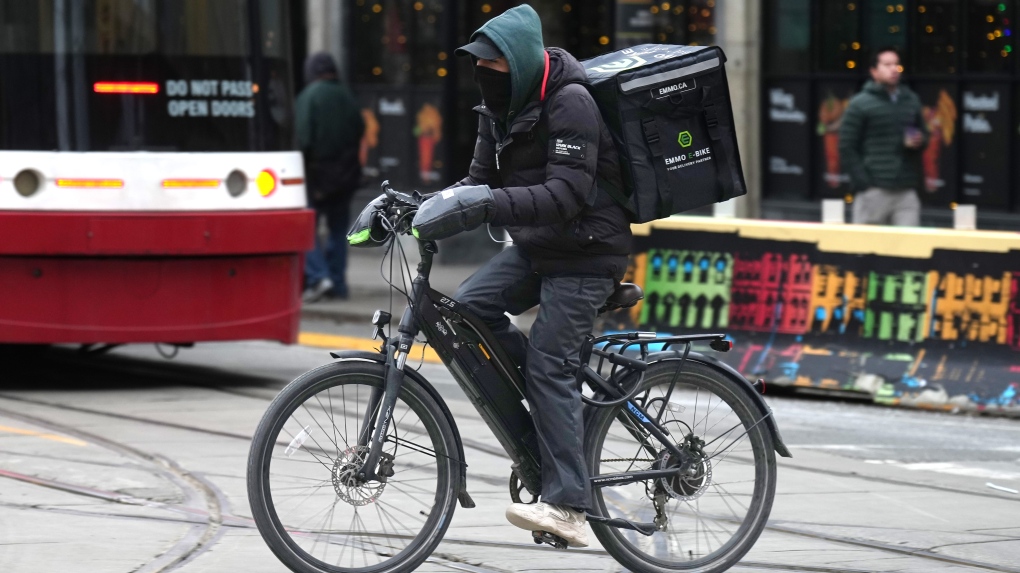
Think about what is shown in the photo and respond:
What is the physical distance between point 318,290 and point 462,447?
935 centimetres

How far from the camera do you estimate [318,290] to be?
46.8ft

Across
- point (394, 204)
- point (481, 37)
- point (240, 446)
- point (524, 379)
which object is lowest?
point (240, 446)

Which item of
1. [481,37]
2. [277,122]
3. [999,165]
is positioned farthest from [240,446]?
[999,165]

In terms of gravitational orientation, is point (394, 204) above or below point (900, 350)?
above

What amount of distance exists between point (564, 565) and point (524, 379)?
0.73 m

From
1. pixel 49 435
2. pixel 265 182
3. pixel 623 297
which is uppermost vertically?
pixel 265 182

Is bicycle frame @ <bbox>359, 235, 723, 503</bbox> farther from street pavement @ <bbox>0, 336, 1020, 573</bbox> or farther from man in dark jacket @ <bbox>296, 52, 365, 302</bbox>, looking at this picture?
man in dark jacket @ <bbox>296, 52, 365, 302</bbox>

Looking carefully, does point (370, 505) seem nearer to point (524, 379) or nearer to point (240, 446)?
point (524, 379)

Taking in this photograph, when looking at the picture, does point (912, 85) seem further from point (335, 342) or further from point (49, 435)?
point (49, 435)

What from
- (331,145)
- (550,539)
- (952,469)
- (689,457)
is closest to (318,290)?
(331,145)

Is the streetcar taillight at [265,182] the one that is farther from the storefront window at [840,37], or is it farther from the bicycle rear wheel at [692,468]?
the storefront window at [840,37]

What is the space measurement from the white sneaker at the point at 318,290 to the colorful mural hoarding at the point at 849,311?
4.57 m

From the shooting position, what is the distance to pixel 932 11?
46.9 feet

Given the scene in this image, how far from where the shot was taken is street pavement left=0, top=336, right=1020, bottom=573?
5.45 metres
